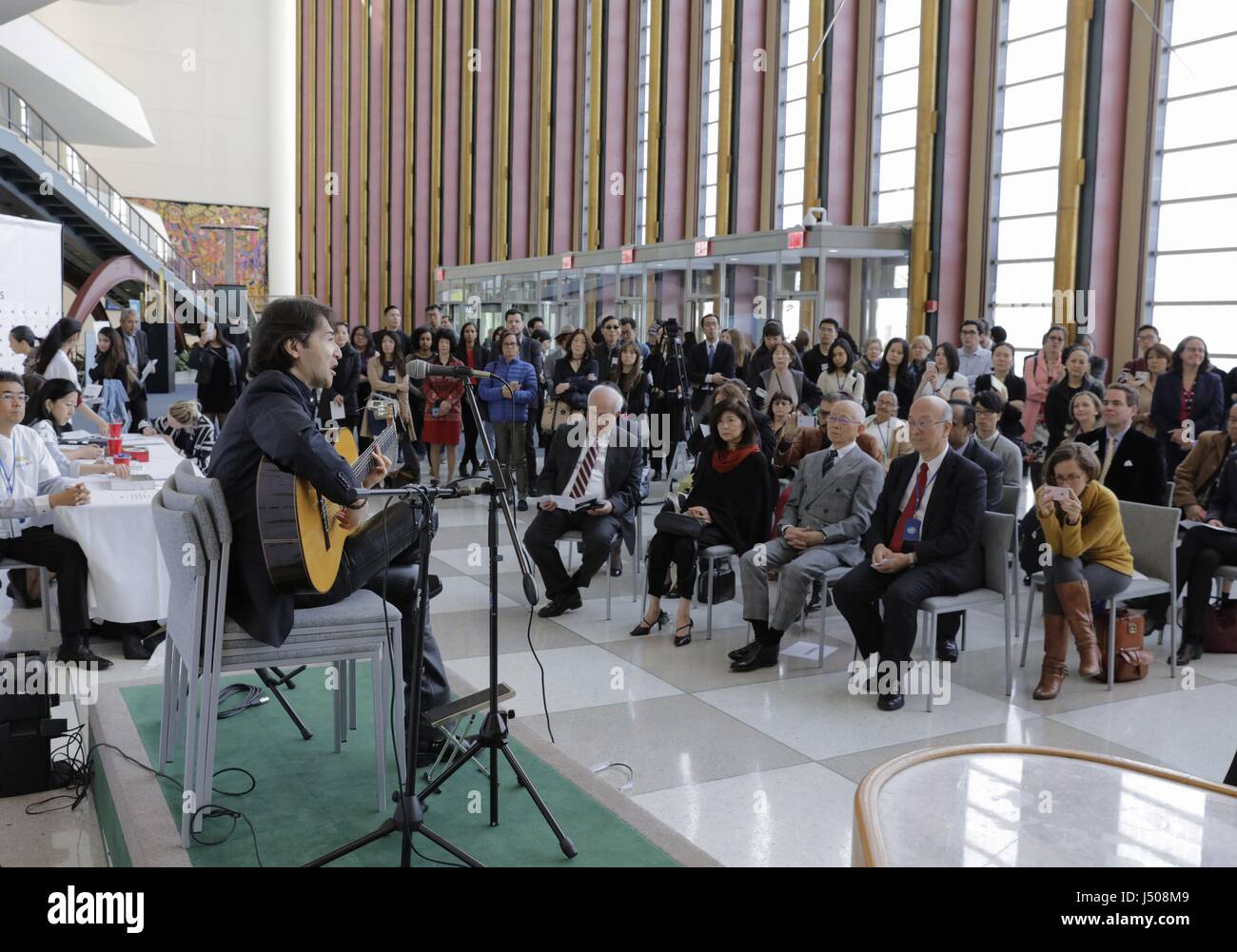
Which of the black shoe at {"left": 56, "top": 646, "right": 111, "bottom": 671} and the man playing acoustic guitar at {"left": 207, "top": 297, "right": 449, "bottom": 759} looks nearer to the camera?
the man playing acoustic guitar at {"left": 207, "top": 297, "right": 449, "bottom": 759}

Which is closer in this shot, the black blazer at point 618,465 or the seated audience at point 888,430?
the black blazer at point 618,465

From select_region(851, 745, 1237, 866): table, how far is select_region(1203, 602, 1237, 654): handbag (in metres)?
4.25

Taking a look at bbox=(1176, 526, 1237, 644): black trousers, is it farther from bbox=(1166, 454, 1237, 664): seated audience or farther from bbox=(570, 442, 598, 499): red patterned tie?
bbox=(570, 442, 598, 499): red patterned tie

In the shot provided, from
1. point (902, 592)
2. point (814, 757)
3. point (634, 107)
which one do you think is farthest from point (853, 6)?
point (814, 757)

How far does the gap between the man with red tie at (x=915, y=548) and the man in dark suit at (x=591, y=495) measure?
1603 mm

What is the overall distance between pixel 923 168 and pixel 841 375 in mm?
5452

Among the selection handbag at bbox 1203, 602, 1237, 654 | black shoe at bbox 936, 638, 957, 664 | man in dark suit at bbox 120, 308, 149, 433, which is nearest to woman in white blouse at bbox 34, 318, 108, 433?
man in dark suit at bbox 120, 308, 149, 433

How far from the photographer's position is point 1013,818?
190 cm

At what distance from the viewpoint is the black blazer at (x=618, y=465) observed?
6.49 meters

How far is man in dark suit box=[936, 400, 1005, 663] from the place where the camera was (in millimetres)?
5621

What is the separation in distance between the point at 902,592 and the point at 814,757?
101 centimetres

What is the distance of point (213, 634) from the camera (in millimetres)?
3244

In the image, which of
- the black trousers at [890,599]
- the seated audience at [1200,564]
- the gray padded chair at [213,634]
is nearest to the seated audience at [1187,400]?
the seated audience at [1200,564]

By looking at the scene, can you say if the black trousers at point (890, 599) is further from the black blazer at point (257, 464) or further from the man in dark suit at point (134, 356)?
the man in dark suit at point (134, 356)
